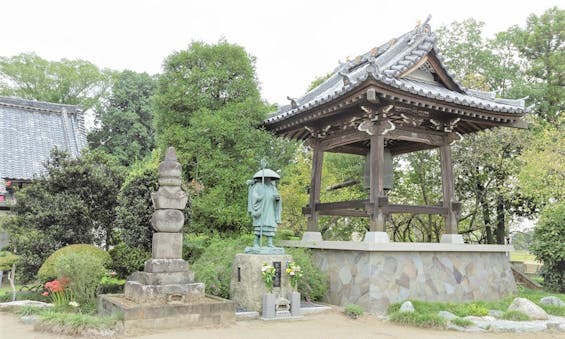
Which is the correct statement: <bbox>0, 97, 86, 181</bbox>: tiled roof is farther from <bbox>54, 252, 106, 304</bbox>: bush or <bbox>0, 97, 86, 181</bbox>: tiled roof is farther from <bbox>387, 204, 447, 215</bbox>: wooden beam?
<bbox>387, 204, 447, 215</bbox>: wooden beam

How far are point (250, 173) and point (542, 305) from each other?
7883 millimetres

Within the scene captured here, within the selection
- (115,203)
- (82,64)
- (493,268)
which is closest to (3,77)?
(82,64)

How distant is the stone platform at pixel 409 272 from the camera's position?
33.1ft

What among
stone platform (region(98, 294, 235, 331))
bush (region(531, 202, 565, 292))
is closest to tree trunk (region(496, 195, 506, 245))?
bush (region(531, 202, 565, 292))

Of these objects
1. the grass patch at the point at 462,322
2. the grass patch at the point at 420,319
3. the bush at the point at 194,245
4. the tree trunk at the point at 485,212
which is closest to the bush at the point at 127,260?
the bush at the point at 194,245

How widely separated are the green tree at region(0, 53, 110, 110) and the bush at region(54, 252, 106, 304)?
20.2 meters

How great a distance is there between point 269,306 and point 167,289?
206cm

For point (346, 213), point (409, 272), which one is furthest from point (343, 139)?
point (409, 272)

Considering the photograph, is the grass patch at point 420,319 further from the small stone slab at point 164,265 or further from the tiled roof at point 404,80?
the tiled roof at point 404,80

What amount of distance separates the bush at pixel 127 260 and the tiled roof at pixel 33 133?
8558 millimetres

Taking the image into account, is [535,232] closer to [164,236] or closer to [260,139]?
[260,139]

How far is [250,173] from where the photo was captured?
12688 mm

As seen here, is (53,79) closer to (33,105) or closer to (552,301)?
(33,105)

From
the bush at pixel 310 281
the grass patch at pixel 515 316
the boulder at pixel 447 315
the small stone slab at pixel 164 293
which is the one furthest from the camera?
the bush at pixel 310 281
